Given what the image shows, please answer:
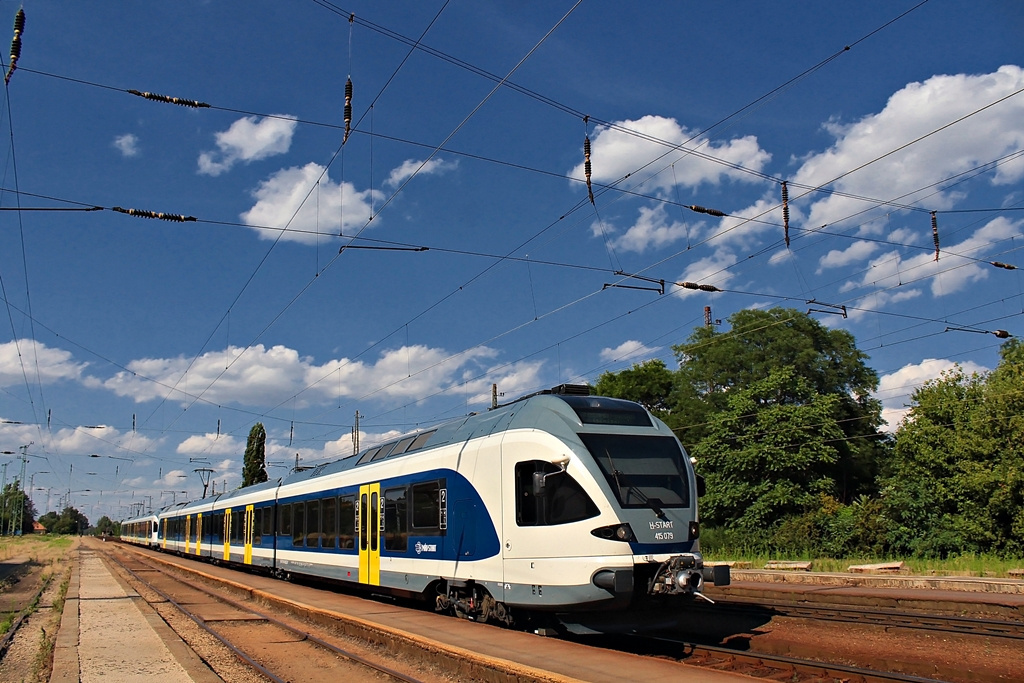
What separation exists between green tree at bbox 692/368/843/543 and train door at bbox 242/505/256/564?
67.9 feet

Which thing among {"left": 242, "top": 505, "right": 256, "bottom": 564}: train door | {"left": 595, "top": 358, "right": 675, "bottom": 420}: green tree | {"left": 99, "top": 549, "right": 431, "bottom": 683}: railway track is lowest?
{"left": 99, "top": 549, "right": 431, "bottom": 683}: railway track

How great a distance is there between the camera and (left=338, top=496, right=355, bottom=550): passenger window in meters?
18.8

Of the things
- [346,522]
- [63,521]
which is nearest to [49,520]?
[63,521]

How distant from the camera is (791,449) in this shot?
125ft

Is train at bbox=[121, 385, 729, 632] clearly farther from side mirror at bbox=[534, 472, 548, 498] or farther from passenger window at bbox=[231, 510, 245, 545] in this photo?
passenger window at bbox=[231, 510, 245, 545]

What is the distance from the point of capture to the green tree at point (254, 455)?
97062mm

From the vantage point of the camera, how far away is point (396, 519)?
1638 centimetres

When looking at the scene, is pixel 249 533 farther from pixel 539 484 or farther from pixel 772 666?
pixel 772 666

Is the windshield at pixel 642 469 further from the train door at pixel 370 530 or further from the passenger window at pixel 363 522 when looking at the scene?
the passenger window at pixel 363 522

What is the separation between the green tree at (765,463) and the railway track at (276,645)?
24139 millimetres

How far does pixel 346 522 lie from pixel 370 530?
1793 millimetres

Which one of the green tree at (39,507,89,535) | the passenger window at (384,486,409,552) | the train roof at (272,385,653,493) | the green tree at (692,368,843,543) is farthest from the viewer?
the green tree at (39,507,89,535)

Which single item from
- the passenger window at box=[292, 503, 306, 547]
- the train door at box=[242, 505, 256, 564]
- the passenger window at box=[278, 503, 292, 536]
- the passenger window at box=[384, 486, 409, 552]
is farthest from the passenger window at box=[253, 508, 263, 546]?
the passenger window at box=[384, 486, 409, 552]

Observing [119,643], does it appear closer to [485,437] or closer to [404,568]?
[404,568]
